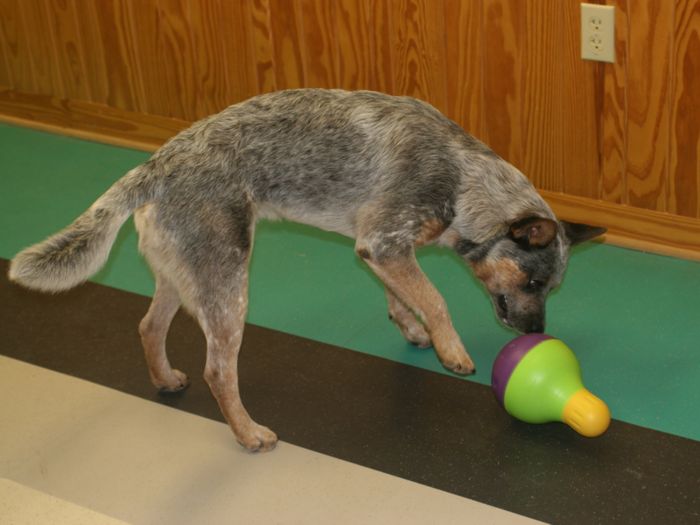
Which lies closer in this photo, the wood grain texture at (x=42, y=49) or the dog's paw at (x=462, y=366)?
the dog's paw at (x=462, y=366)

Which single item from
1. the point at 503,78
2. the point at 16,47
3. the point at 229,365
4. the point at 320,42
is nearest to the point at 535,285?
the point at 229,365

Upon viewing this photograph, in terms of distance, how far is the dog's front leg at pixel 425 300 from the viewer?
9.56 feet

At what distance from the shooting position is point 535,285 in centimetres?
299

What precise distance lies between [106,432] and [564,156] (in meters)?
2.70

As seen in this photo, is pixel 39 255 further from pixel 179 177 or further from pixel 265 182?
pixel 265 182

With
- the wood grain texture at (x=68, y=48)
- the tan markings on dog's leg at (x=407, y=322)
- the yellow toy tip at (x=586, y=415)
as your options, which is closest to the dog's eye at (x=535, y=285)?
the yellow toy tip at (x=586, y=415)

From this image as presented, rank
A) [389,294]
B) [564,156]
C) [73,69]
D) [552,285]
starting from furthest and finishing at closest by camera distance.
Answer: [73,69] → [564,156] → [389,294] → [552,285]

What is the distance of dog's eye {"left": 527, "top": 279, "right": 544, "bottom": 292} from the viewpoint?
298 centimetres

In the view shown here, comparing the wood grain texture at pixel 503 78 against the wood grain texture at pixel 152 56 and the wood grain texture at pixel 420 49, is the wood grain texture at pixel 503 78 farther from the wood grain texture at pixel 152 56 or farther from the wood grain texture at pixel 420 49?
the wood grain texture at pixel 152 56

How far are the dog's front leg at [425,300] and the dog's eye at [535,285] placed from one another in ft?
1.12

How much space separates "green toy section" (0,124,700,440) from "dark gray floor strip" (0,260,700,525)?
5.3 inches

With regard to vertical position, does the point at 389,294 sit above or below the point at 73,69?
below

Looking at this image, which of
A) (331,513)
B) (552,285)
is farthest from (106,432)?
(552,285)

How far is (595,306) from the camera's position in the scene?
3688 millimetres
